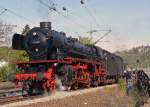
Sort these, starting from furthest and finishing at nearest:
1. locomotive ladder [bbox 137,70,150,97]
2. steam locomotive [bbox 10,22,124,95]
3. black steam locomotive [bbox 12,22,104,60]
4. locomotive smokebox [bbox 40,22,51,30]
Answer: locomotive ladder [bbox 137,70,150,97] → locomotive smokebox [bbox 40,22,51,30] → black steam locomotive [bbox 12,22,104,60] → steam locomotive [bbox 10,22,124,95]

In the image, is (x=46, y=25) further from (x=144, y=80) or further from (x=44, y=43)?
(x=144, y=80)

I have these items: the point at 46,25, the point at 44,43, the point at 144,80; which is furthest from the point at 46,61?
the point at 144,80

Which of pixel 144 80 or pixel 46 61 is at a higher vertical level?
pixel 46 61

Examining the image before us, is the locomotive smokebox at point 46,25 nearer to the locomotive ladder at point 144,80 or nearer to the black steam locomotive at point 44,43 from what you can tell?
the black steam locomotive at point 44,43

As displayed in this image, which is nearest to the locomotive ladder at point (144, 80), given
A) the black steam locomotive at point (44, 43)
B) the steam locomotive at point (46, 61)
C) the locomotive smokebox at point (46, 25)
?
the steam locomotive at point (46, 61)

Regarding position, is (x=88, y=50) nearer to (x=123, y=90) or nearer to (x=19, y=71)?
(x=123, y=90)

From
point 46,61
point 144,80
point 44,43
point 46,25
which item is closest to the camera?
point 46,61

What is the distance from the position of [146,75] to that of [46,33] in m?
16.3

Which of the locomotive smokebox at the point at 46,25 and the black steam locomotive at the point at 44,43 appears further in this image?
the locomotive smokebox at the point at 46,25

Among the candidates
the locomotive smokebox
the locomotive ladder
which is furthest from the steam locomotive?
the locomotive ladder

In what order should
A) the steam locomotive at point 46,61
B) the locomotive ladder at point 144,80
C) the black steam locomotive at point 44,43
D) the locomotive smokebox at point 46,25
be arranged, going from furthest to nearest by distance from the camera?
the locomotive ladder at point 144,80
the locomotive smokebox at point 46,25
the black steam locomotive at point 44,43
the steam locomotive at point 46,61

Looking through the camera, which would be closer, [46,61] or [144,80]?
[46,61]

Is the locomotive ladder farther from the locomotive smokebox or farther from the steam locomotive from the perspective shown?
the locomotive smokebox

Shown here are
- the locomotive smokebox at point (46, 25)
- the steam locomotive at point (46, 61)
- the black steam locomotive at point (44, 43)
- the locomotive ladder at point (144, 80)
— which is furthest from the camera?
the locomotive ladder at point (144, 80)
